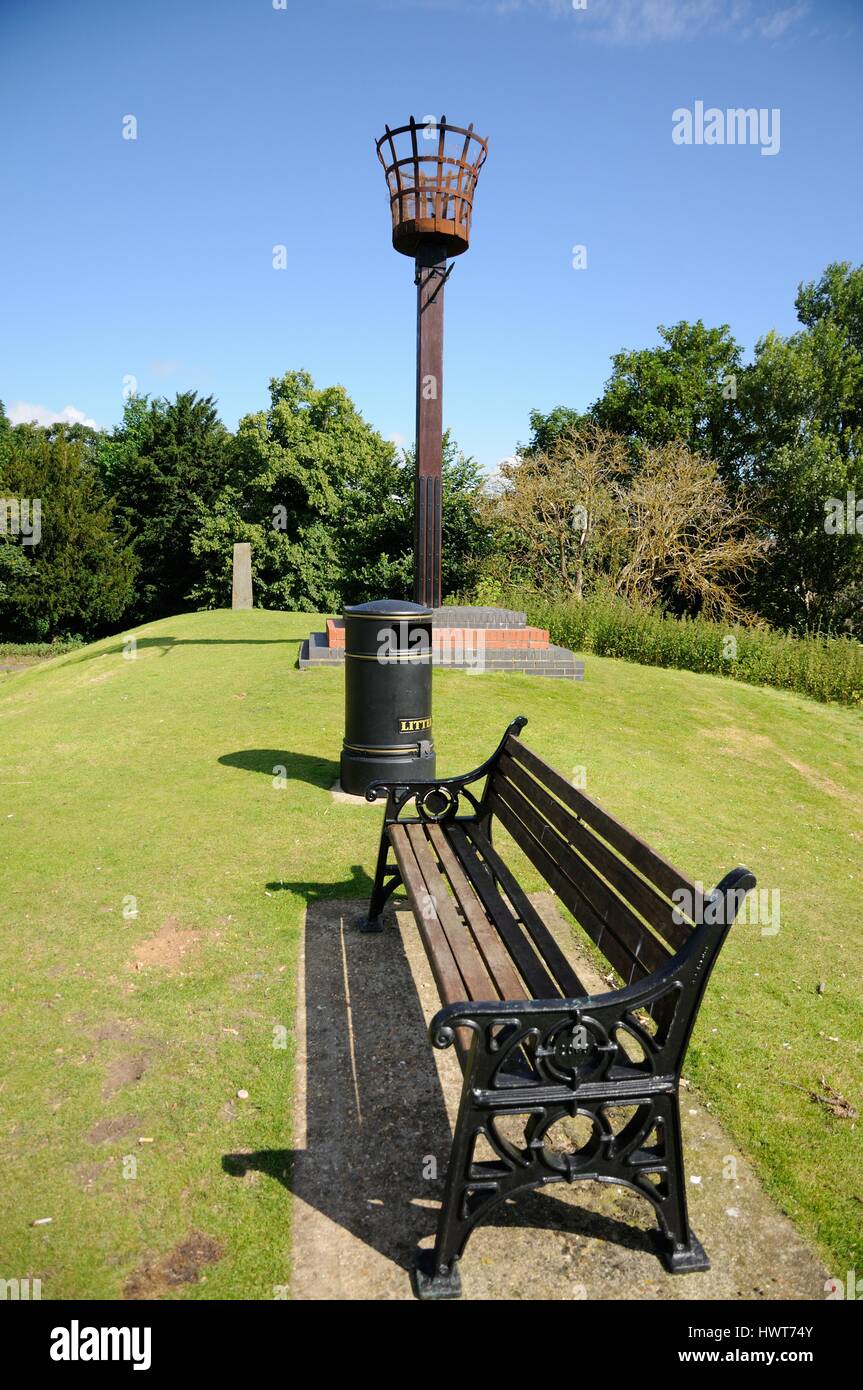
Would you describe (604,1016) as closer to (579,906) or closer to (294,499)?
(579,906)

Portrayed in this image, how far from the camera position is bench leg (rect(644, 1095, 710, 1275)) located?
8.31ft

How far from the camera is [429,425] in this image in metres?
12.1

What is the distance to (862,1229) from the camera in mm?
2729

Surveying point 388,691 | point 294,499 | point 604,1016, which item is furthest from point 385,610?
point 294,499

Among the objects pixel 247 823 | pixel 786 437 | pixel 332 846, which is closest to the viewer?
pixel 332 846

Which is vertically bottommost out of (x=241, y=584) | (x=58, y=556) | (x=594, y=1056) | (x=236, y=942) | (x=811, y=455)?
(x=236, y=942)

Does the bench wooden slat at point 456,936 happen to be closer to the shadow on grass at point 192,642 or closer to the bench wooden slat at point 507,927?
the bench wooden slat at point 507,927

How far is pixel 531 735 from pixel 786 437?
24.6m

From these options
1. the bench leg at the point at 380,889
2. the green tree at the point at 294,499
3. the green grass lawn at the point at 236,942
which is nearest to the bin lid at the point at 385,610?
the green grass lawn at the point at 236,942

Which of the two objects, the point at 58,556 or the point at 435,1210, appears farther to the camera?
the point at 58,556

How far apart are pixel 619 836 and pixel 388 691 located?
11.4ft
